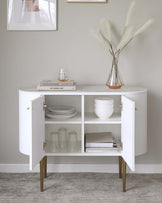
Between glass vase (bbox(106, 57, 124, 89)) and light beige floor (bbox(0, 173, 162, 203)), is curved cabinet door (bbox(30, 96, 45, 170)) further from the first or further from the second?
glass vase (bbox(106, 57, 124, 89))

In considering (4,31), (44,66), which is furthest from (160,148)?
(4,31)

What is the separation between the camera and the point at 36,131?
2.49m

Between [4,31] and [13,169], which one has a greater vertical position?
[4,31]

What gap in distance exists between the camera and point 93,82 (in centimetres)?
306

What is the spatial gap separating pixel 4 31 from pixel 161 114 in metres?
1.63

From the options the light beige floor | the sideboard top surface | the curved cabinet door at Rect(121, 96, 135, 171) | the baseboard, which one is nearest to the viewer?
the curved cabinet door at Rect(121, 96, 135, 171)

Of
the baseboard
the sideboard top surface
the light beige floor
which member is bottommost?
the light beige floor

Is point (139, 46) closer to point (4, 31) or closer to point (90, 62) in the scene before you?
point (90, 62)

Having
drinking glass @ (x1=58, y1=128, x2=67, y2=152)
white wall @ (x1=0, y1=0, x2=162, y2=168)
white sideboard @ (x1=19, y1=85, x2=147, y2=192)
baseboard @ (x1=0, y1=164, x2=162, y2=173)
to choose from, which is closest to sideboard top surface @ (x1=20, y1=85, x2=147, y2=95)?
white sideboard @ (x1=19, y1=85, x2=147, y2=192)

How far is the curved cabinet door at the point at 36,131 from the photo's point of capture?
2387 millimetres

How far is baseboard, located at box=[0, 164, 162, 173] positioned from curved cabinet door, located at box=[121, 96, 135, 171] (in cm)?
55

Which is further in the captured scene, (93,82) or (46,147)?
(93,82)

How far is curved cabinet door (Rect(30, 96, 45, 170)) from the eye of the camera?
239 centimetres

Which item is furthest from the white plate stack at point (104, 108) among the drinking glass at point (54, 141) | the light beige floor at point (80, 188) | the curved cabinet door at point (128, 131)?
the light beige floor at point (80, 188)
